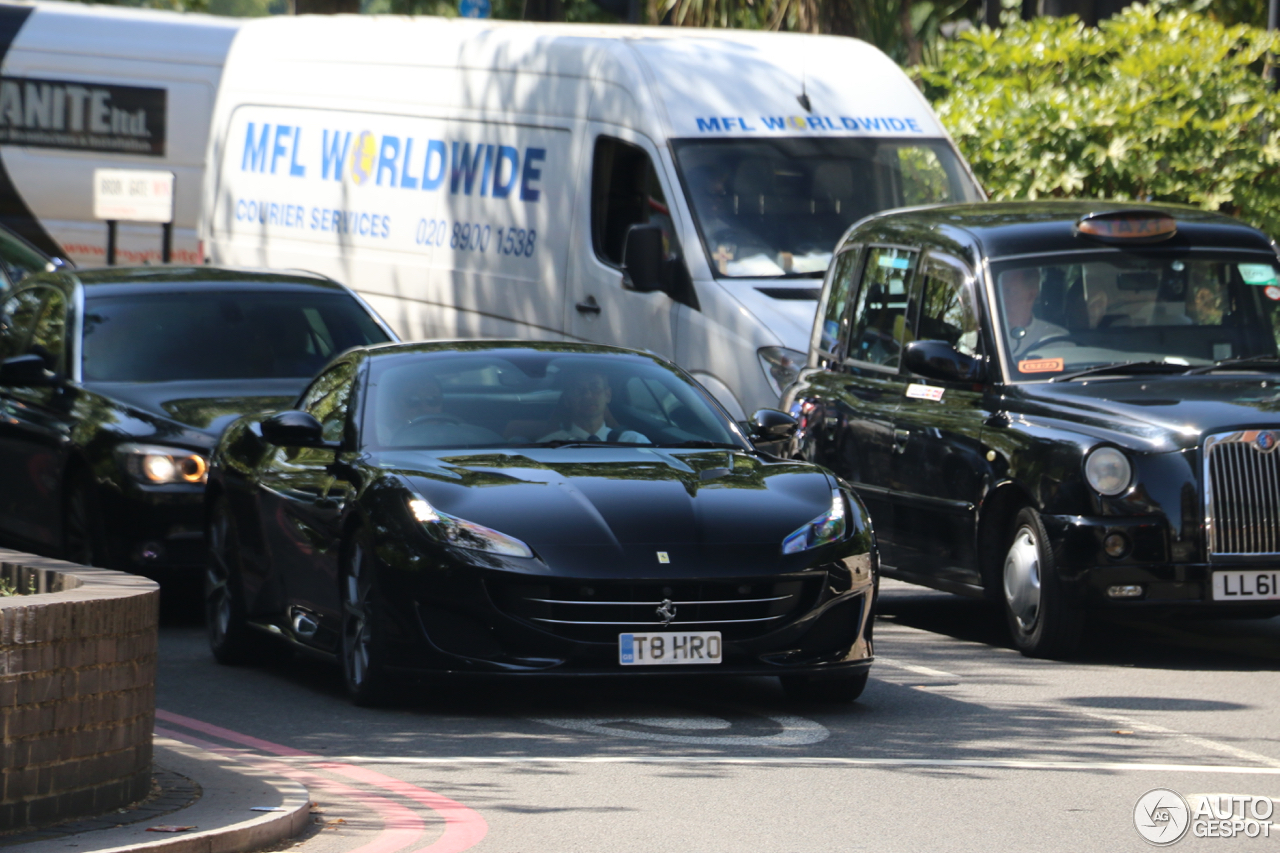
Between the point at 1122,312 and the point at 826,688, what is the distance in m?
2.97

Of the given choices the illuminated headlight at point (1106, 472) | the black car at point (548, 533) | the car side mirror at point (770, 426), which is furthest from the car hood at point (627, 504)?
the illuminated headlight at point (1106, 472)

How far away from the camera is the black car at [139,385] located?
12.0m

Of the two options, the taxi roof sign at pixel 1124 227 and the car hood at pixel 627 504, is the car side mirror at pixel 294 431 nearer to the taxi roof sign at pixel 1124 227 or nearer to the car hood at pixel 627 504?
the car hood at pixel 627 504

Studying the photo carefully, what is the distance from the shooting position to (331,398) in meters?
10.6

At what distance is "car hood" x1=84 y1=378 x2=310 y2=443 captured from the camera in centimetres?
1219

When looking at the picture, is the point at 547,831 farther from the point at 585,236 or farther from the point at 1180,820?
the point at 585,236

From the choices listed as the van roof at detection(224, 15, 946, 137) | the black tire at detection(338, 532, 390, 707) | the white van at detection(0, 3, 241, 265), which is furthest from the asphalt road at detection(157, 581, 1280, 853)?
the white van at detection(0, 3, 241, 265)

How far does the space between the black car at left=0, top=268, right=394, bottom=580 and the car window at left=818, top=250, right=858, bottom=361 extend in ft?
8.29

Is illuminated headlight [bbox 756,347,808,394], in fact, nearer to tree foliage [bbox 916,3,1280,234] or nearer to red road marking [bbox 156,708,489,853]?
tree foliage [bbox 916,3,1280,234]

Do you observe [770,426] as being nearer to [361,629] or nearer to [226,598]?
[361,629]

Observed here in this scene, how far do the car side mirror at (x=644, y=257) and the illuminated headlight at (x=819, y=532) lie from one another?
229 inches

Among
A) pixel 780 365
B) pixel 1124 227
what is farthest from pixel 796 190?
pixel 1124 227

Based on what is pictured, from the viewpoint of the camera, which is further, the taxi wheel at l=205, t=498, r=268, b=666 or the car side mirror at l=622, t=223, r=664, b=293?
the car side mirror at l=622, t=223, r=664, b=293

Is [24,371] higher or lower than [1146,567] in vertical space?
higher
